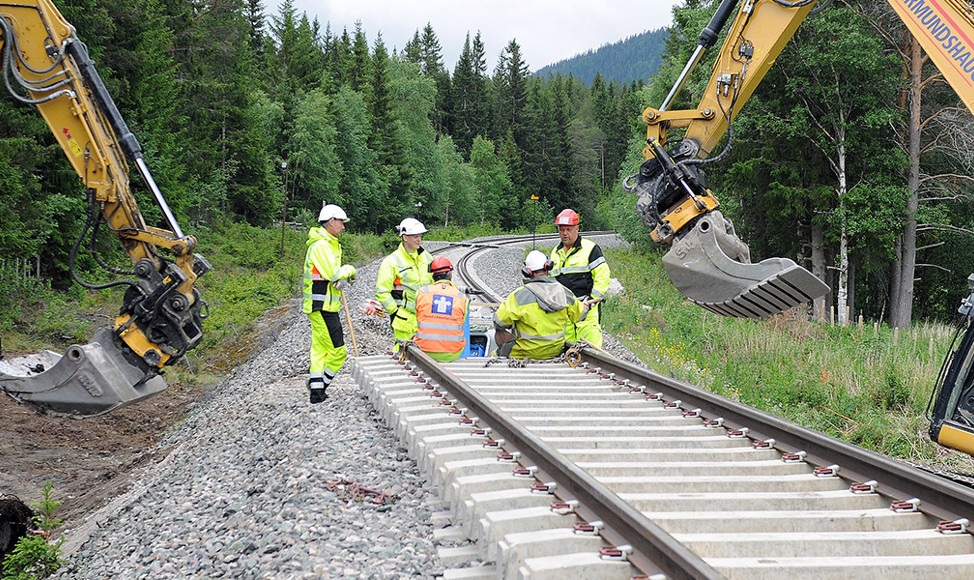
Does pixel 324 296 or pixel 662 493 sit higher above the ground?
pixel 324 296

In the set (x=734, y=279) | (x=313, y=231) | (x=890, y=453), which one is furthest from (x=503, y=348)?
(x=890, y=453)

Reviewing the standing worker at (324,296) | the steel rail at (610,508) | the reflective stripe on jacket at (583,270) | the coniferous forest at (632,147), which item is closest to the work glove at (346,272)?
the standing worker at (324,296)

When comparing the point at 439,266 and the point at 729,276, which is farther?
the point at 439,266

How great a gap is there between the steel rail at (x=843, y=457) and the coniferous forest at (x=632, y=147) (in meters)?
12.2

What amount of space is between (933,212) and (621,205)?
2098cm

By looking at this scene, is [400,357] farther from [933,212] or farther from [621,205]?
[621,205]

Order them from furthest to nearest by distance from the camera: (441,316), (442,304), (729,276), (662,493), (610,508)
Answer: (441,316)
(442,304)
(729,276)
(662,493)
(610,508)

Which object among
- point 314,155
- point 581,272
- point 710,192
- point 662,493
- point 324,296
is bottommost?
point 662,493

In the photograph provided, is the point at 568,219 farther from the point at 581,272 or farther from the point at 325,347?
the point at 325,347

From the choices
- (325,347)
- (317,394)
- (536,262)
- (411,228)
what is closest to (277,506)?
(317,394)

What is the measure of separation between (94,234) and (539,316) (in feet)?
15.5

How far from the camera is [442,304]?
25.3 feet

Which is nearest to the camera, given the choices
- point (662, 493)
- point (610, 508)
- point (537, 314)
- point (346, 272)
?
point (610, 508)

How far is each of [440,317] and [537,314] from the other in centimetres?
106
